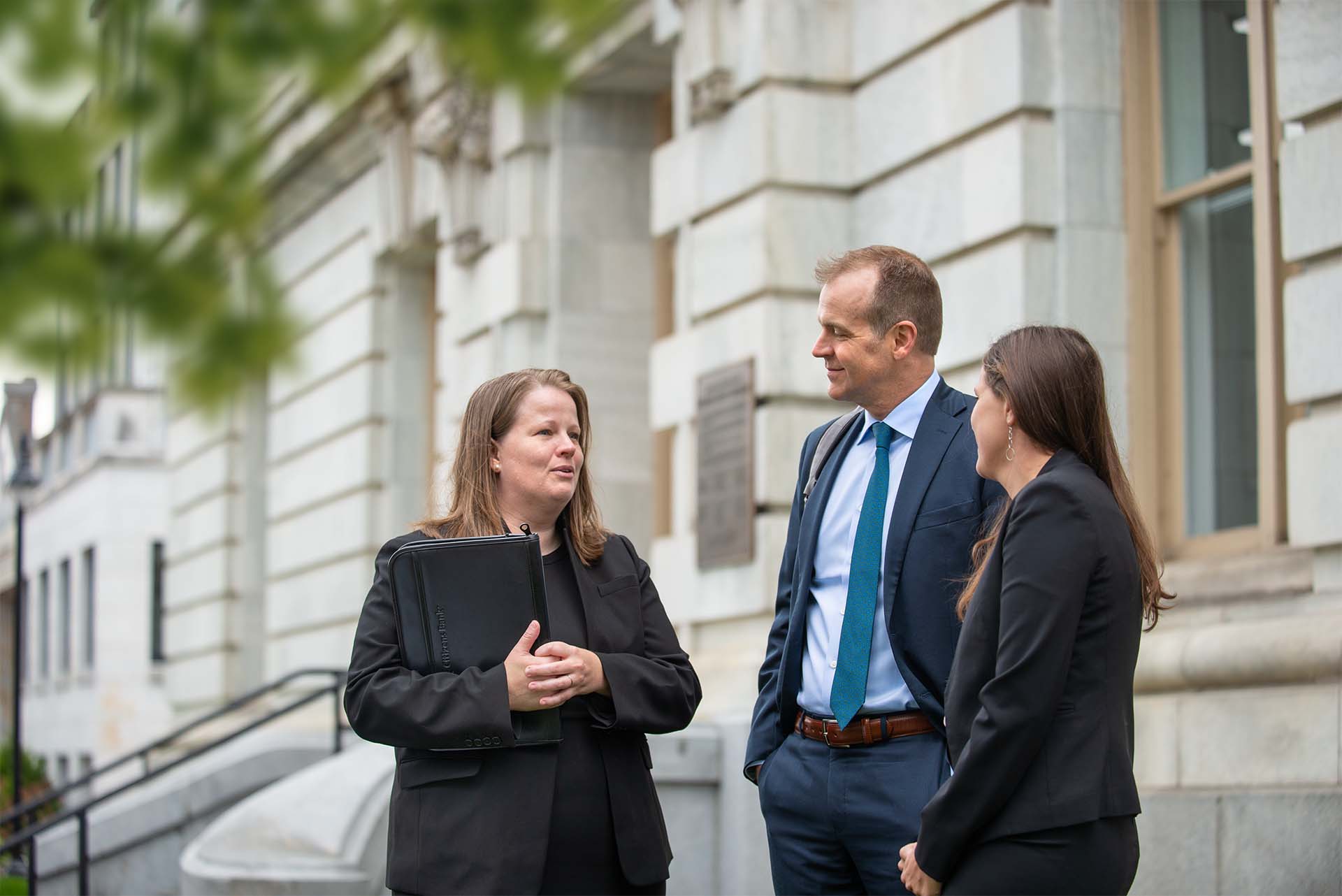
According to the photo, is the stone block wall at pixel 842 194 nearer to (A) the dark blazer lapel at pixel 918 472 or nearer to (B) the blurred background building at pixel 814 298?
(B) the blurred background building at pixel 814 298

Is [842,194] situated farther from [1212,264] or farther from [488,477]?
[488,477]

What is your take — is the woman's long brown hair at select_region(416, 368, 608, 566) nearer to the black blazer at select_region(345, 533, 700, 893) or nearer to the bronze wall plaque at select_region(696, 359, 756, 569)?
the black blazer at select_region(345, 533, 700, 893)

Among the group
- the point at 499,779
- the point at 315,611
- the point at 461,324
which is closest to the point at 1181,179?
the point at 499,779

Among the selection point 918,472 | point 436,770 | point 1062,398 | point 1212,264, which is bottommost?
point 436,770

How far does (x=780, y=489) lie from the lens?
9.20 m

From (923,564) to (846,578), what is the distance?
23 centimetres

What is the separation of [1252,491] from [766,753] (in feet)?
11.1

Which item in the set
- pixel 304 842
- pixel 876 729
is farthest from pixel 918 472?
pixel 304 842

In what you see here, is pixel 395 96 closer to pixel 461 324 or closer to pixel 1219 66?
pixel 461 324

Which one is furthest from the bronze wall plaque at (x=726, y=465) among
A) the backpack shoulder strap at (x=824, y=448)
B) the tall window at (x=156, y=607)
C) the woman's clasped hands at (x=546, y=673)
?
the tall window at (x=156, y=607)

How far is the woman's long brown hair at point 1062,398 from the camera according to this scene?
3.81 meters

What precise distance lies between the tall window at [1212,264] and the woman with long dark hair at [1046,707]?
11.6 feet

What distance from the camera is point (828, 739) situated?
4.41 m

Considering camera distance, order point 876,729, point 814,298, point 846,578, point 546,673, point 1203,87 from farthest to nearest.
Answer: point 814,298 → point 1203,87 → point 846,578 → point 876,729 → point 546,673
